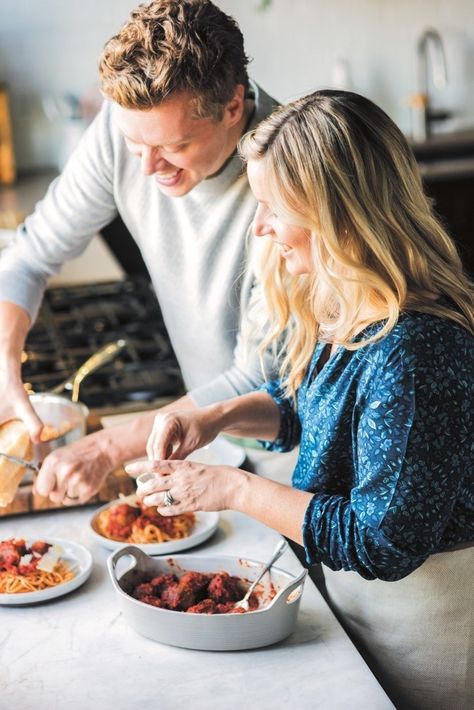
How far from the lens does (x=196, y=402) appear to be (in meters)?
2.03

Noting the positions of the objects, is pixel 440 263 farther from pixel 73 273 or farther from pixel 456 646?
pixel 73 273

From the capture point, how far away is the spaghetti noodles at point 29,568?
65.6 inches

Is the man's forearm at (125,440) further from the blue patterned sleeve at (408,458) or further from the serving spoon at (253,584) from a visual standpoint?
the blue patterned sleeve at (408,458)

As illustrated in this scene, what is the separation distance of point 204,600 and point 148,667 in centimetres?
16

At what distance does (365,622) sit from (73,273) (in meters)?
2.56

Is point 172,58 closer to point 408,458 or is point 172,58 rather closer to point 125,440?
point 125,440

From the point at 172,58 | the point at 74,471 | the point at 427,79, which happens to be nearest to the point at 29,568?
the point at 74,471

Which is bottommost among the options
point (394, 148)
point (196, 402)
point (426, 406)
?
point (196, 402)

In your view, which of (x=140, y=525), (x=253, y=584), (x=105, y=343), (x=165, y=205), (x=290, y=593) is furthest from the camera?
(x=105, y=343)

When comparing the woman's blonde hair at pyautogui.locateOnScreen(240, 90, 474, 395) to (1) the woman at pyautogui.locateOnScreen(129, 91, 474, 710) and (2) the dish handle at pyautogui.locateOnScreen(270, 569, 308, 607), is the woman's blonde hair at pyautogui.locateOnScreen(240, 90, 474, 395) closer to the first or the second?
(1) the woman at pyautogui.locateOnScreen(129, 91, 474, 710)

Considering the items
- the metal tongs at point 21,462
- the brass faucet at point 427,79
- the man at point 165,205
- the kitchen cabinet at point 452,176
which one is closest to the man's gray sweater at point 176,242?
the man at point 165,205

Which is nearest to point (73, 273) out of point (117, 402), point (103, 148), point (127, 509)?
point (117, 402)

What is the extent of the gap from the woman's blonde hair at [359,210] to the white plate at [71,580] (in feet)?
2.00

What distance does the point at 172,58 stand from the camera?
175cm
